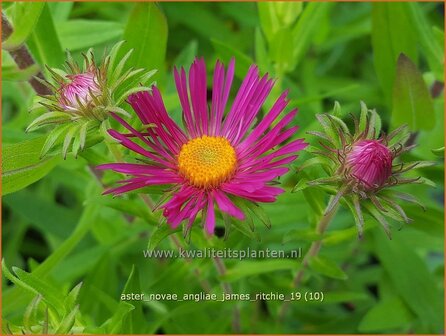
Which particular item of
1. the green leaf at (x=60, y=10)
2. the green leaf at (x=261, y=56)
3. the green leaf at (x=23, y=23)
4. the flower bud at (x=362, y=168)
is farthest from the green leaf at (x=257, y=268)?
the green leaf at (x=60, y=10)

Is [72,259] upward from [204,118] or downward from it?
downward

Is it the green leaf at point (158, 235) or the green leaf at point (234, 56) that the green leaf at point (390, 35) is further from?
the green leaf at point (158, 235)

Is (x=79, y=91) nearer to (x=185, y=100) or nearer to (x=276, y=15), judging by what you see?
(x=185, y=100)

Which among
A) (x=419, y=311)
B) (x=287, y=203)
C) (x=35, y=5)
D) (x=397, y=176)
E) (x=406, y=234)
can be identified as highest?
(x=35, y=5)

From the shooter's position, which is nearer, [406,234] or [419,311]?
[419,311]

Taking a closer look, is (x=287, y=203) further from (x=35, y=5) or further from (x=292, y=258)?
(x=35, y=5)

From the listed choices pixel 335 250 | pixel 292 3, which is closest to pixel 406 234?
pixel 335 250

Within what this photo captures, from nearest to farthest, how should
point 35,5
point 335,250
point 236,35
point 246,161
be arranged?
point 246,161 → point 35,5 → point 335,250 → point 236,35

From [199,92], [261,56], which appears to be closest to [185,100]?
[199,92]

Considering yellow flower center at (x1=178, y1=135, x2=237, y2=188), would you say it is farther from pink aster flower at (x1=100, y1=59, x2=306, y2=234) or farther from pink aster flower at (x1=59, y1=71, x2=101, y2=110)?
pink aster flower at (x1=59, y1=71, x2=101, y2=110)
